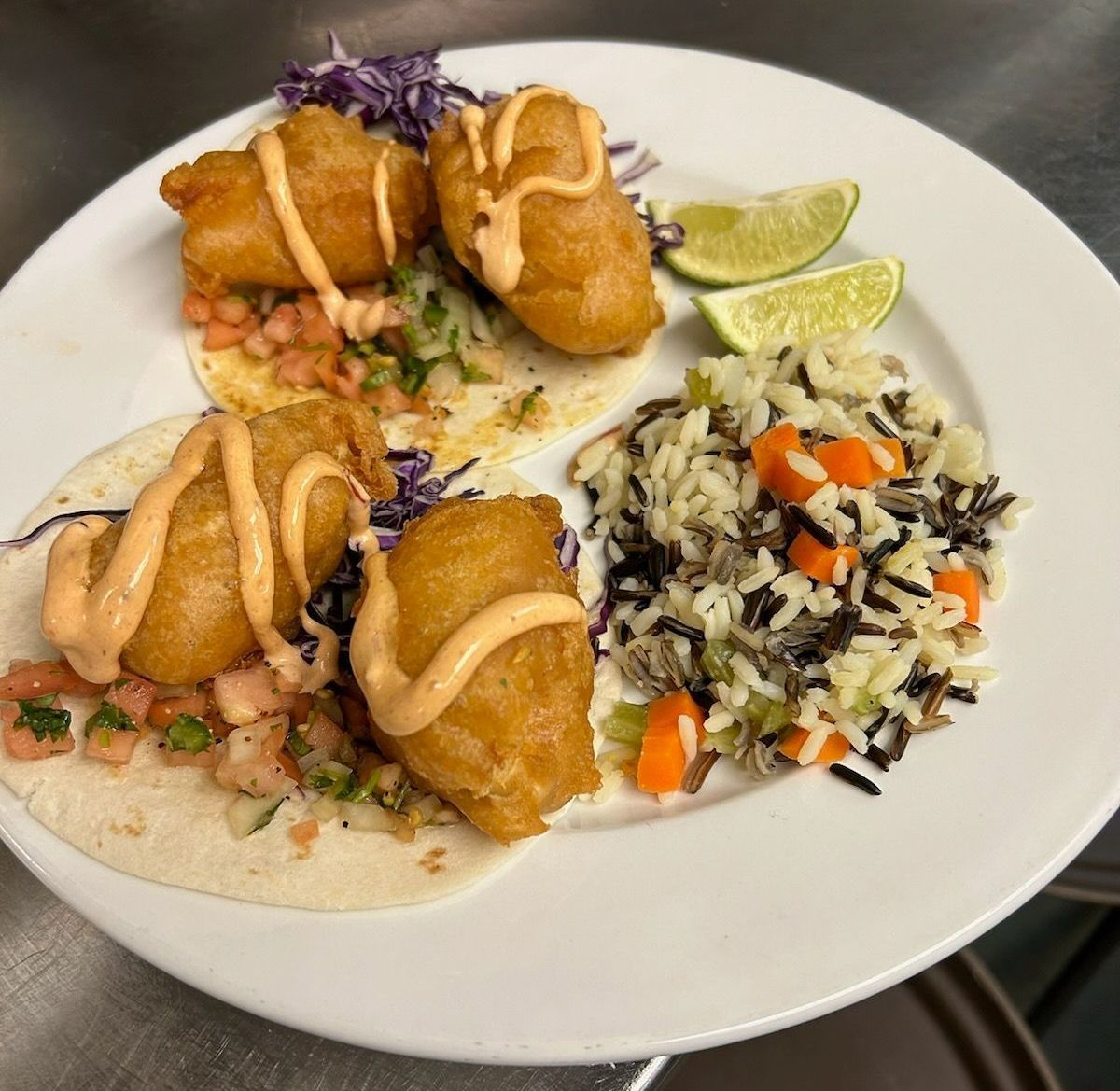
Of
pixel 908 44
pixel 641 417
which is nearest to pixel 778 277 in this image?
pixel 641 417

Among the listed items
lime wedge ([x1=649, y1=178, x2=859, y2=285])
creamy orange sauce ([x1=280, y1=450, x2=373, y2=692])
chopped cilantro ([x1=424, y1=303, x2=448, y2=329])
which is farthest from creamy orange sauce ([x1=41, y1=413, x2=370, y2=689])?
lime wedge ([x1=649, y1=178, x2=859, y2=285])

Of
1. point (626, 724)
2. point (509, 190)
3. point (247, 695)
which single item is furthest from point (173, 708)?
point (509, 190)

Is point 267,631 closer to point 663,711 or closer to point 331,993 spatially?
point 331,993

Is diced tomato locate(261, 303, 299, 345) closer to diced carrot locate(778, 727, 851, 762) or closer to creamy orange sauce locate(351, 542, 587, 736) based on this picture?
creamy orange sauce locate(351, 542, 587, 736)

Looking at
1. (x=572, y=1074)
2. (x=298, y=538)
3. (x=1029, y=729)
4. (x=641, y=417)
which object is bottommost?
(x=572, y=1074)

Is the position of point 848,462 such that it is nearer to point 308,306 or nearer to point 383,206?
point 383,206

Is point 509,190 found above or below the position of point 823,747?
above

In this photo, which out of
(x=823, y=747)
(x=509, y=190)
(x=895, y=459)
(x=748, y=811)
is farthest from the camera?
(x=509, y=190)
